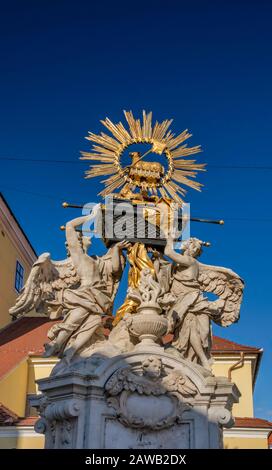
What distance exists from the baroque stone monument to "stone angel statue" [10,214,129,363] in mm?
17

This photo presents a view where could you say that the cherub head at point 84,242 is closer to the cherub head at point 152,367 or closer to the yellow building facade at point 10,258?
the cherub head at point 152,367

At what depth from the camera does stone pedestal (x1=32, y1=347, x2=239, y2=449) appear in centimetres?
957

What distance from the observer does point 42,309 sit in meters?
11.2

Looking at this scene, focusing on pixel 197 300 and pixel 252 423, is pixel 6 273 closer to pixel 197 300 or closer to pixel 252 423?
pixel 252 423

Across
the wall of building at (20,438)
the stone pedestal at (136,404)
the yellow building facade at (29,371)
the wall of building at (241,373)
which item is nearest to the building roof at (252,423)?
the yellow building facade at (29,371)

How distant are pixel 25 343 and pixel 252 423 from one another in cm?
814

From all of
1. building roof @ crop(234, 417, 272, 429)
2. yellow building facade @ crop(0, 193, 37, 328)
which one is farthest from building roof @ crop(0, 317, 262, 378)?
building roof @ crop(234, 417, 272, 429)

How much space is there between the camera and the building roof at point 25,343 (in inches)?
910

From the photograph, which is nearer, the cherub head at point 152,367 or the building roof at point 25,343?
the cherub head at point 152,367

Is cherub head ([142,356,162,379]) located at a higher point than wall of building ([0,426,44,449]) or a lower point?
lower

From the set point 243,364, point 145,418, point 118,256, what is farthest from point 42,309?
point 243,364

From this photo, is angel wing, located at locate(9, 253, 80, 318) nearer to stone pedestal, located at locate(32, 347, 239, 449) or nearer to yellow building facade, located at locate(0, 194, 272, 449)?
stone pedestal, located at locate(32, 347, 239, 449)

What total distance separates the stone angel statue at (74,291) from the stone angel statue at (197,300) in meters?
1.03
